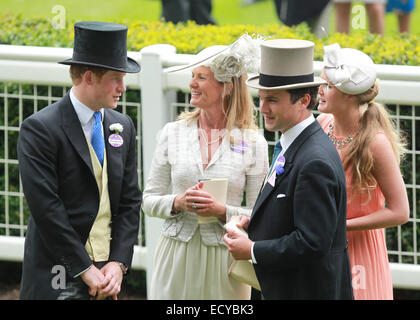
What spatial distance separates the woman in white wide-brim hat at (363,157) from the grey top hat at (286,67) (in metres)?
0.35

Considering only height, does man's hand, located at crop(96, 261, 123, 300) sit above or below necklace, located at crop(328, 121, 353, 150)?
below

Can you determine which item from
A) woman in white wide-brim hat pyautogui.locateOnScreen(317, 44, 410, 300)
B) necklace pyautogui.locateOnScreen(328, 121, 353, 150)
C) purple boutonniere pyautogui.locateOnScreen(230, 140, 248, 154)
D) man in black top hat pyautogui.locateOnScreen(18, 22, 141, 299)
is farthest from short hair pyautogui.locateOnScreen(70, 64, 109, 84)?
necklace pyautogui.locateOnScreen(328, 121, 353, 150)

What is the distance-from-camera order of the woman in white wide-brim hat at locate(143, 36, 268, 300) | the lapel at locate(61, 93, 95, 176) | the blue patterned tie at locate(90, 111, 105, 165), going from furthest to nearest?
1. the woman in white wide-brim hat at locate(143, 36, 268, 300)
2. the blue patterned tie at locate(90, 111, 105, 165)
3. the lapel at locate(61, 93, 95, 176)

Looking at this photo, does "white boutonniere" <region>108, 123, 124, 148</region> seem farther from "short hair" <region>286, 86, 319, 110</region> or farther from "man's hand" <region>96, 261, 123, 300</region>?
"short hair" <region>286, 86, 319, 110</region>

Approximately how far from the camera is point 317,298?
170 inches

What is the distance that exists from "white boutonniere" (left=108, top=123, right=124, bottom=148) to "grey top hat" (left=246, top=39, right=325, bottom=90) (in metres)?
0.77

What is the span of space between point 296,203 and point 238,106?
107 centimetres

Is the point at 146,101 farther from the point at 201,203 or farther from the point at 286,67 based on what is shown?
the point at 286,67

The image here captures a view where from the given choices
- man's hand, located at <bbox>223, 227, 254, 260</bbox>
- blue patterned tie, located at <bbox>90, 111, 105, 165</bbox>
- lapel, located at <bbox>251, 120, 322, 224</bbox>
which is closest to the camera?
lapel, located at <bbox>251, 120, 322, 224</bbox>

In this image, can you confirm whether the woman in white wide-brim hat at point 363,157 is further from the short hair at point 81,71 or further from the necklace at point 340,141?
the short hair at point 81,71

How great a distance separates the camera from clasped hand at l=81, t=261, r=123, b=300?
14.9 feet

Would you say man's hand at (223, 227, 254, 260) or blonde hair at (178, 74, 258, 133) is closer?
man's hand at (223, 227, 254, 260)
